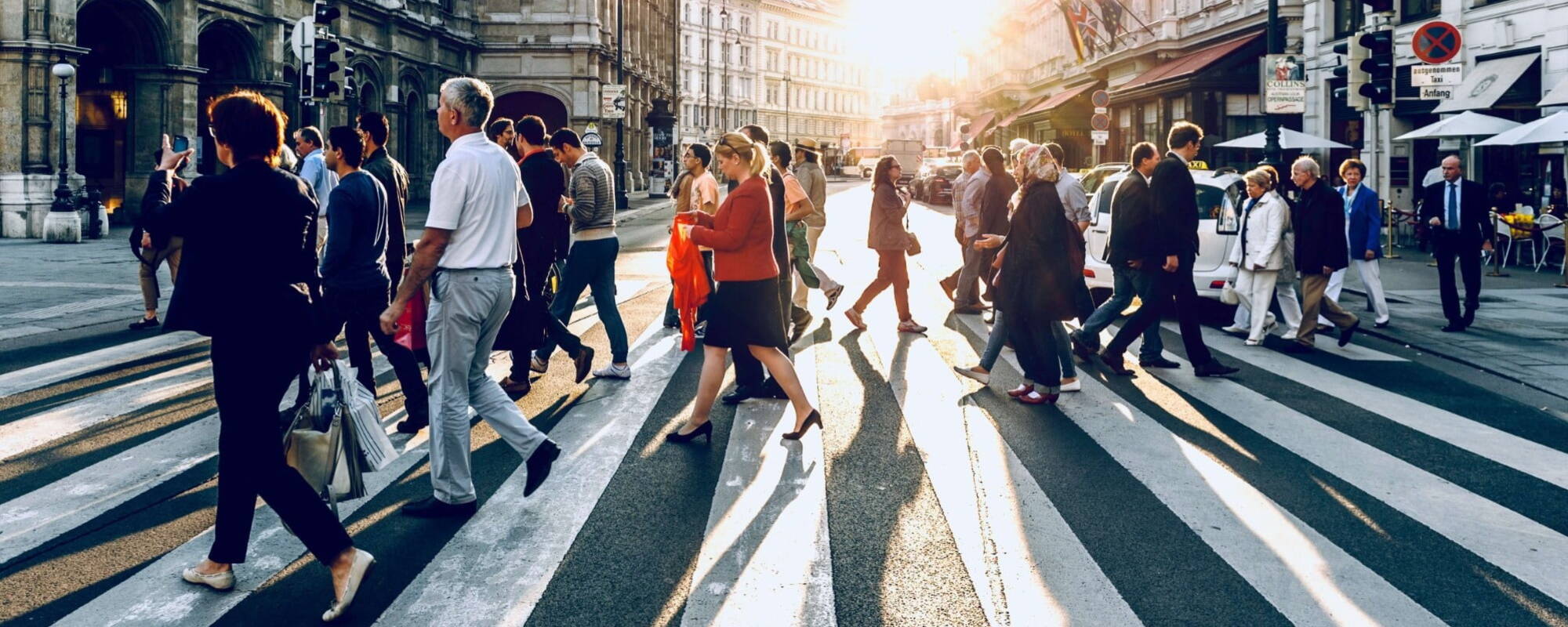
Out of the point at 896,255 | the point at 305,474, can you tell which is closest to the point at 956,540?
the point at 305,474

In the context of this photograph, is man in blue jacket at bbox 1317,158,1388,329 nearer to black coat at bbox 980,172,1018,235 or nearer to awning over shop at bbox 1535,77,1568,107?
black coat at bbox 980,172,1018,235

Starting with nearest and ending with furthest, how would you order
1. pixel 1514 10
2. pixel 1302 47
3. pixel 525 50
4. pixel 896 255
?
pixel 896 255 → pixel 1514 10 → pixel 1302 47 → pixel 525 50

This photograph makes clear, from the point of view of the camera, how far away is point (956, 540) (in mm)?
4922

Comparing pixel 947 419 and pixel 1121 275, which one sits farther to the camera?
pixel 1121 275

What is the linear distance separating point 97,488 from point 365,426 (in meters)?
1.88

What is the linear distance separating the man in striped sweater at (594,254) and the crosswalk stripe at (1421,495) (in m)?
3.90

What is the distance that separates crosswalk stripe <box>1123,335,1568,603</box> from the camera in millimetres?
4770

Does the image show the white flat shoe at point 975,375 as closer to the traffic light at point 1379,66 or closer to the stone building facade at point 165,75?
the traffic light at point 1379,66

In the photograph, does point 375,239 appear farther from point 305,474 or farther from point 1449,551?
point 1449,551

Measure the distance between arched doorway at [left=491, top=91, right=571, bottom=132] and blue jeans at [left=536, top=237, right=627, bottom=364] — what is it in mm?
36499

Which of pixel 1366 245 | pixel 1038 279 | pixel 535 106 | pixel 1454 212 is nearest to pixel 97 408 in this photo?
pixel 1038 279

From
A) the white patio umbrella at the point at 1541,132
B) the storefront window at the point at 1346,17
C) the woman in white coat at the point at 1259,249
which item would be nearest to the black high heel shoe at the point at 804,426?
the woman in white coat at the point at 1259,249

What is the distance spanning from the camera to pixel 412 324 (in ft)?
18.1

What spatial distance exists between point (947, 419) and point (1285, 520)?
2.35m
